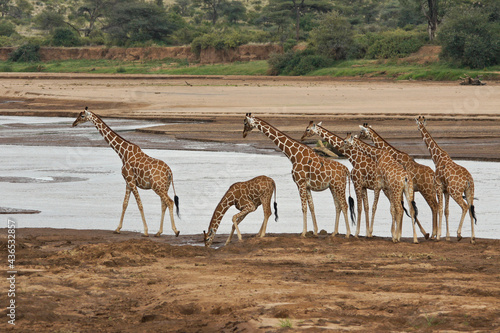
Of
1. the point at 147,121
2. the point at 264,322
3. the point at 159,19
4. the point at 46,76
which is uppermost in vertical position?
the point at 159,19

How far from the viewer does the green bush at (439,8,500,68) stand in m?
50.2

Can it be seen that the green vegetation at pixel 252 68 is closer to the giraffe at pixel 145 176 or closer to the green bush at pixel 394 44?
the green bush at pixel 394 44

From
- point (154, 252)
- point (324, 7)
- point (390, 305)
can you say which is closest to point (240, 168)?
point (154, 252)

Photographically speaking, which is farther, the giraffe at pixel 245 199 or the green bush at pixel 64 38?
the green bush at pixel 64 38

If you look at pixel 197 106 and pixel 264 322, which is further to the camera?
pixel 197 106

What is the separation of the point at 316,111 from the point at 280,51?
38.7 metres

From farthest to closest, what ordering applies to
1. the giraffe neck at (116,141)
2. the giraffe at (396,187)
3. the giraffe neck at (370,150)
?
1. the giraffe neck at (116,141)
2. the giraffe neck at (370,150)
3. the giraffe at (396,187)

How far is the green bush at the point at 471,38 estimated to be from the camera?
165 feet

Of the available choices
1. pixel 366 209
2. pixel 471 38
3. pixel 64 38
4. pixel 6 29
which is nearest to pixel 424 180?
pixel 366 209

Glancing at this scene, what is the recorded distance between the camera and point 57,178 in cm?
1839

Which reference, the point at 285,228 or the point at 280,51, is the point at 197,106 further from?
the point at 280,51

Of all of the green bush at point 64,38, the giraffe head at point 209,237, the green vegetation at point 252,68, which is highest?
the green bush at point 64,38

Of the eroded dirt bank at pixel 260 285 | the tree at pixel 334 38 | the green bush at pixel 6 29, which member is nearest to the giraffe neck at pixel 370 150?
the eroded dirt bank at pixel 260 285

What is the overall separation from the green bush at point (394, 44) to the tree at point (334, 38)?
6.70ft
